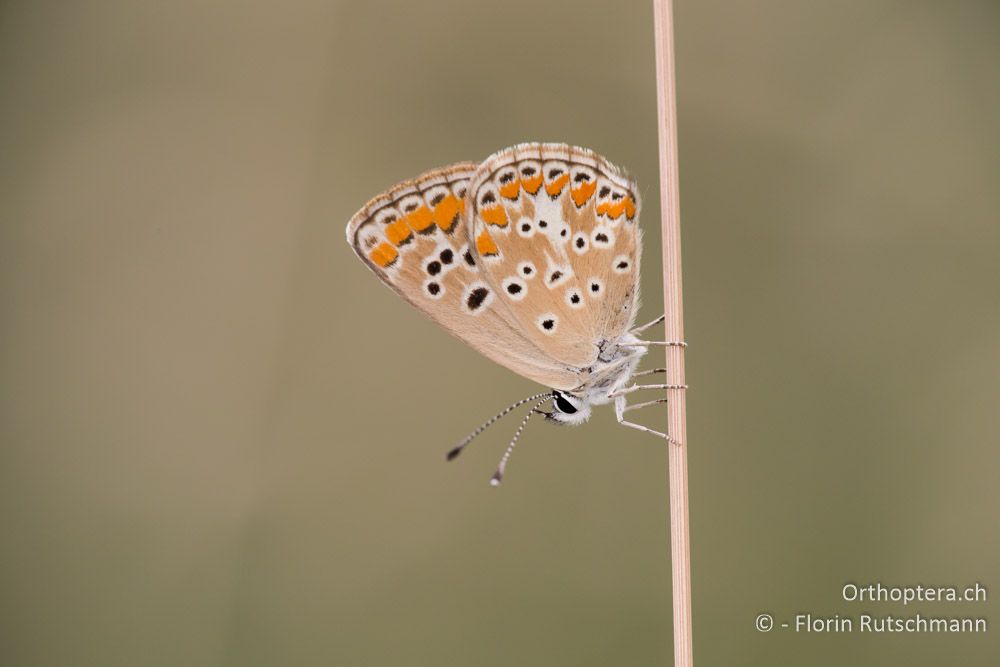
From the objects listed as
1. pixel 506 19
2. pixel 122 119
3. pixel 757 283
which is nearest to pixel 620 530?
pixel 757 283

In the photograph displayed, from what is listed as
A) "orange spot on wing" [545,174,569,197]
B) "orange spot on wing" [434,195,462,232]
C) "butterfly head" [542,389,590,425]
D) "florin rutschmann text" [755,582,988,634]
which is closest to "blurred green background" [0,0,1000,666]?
"florin rutschmann text" [755,582,988,634]

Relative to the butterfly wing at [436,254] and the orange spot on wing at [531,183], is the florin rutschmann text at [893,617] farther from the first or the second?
the orange spot on wing at [531,183]

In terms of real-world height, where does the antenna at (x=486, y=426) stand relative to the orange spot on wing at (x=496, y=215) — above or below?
below

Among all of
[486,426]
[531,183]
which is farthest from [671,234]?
[486,426]

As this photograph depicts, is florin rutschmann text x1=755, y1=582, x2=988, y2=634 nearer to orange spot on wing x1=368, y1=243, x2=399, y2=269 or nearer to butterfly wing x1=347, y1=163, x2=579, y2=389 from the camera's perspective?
butterfly wing x1=347, y1=163, x2=579, y2=389

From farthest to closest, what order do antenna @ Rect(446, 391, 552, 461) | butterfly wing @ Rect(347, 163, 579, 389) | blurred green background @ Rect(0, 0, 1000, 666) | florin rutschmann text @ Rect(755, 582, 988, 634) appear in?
blurred green background @ Rect(0, 0, 1000, 666), florin rutschmann text @ Rect(755, 582, 988, 634), butterfly wing @ Rect(347, 163, 579, 389), antenna @ Rect(446, 391, 552, 461)

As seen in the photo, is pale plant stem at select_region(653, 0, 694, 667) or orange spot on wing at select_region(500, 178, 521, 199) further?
orange spot on wing at select_region(500, 178, 521, 199)

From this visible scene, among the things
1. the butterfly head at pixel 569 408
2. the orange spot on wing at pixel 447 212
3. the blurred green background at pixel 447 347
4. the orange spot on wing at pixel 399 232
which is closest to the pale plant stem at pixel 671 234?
the butterfly head at pixel 569 408
